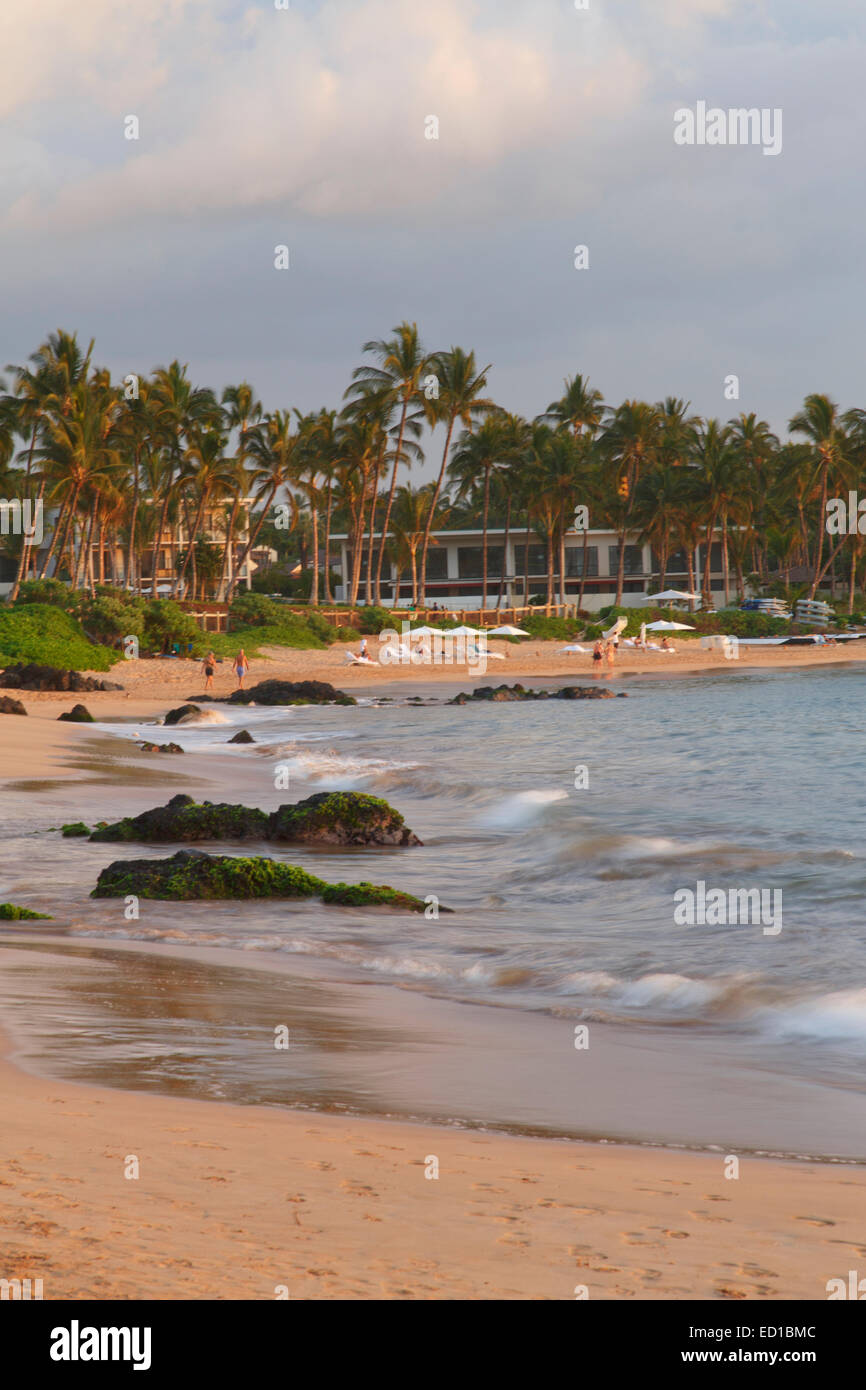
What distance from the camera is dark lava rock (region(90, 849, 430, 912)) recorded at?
1010 cm

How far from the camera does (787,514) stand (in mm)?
92688

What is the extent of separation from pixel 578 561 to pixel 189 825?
266 feet

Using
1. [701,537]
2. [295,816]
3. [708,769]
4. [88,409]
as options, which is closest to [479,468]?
[701,537]

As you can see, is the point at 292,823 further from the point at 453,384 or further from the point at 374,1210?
the point at 453,384

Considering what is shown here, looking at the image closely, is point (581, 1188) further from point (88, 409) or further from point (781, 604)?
point (781, 604)

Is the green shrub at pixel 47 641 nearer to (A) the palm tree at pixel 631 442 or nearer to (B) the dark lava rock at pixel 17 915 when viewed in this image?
(B) the dark lava rock at pixel 17 915

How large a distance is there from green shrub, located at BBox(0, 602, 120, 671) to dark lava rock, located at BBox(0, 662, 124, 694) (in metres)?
3.98

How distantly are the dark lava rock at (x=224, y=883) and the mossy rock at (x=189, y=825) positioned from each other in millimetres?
2173

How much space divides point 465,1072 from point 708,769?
15.5m

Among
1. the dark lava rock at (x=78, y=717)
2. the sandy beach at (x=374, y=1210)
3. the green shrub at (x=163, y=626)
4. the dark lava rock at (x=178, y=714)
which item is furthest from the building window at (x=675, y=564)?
the sandy beach at (x=374, y=1210)

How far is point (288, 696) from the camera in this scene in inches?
1470

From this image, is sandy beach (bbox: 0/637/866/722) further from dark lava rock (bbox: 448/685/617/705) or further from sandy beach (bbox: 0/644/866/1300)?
sandy beach (bbox: 0/644/866/1300)

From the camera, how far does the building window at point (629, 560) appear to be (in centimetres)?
9138

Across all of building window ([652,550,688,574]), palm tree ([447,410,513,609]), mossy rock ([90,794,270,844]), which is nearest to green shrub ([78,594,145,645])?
palm tree ([447,410,513,609])
